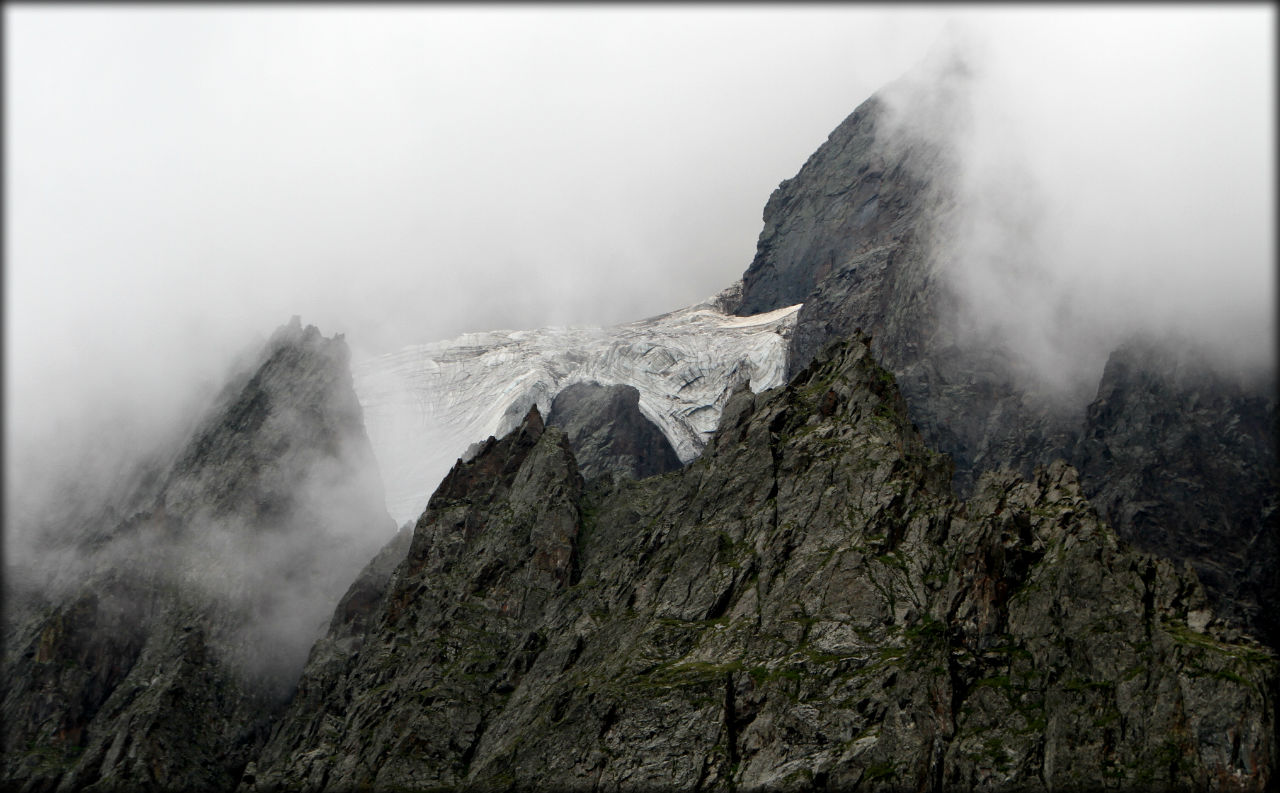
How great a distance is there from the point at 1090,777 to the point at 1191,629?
2237 centimetres

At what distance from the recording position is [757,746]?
155875 millimetres

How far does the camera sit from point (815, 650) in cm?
16400

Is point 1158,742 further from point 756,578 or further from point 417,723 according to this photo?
point 417,723

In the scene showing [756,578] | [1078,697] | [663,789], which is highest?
[756,578]

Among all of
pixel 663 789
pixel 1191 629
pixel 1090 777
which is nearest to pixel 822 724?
pixel 663 789

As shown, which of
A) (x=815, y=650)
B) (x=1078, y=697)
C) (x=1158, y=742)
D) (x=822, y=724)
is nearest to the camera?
(x=1158, y=742)

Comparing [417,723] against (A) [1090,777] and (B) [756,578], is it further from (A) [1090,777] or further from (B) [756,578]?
(A) [1090,777]

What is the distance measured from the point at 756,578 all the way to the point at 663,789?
118ft

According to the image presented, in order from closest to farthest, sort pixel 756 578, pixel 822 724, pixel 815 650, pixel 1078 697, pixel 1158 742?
1. pixel 1158 742
2. pixel 1078 697
3. pixel 822 724
4. pixel 815 650
5. pixel 756 578

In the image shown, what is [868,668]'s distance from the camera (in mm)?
157625

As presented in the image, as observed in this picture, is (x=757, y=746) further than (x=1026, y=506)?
No

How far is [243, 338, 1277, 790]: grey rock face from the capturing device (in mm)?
137000

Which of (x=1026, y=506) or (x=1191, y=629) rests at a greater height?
(x=1026, y=506)

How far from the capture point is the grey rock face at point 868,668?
137 meters
